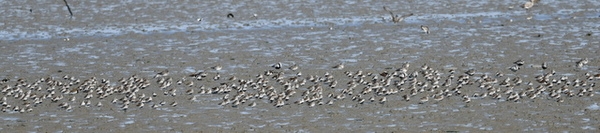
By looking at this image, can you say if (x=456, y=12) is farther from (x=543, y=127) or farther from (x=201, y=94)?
(x=543, y=127)

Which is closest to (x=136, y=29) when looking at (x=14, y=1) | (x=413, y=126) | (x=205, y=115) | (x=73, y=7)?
(x=73, y=7)

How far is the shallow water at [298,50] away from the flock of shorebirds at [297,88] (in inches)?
6.3

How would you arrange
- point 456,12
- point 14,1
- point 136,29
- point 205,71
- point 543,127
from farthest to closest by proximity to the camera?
A: 1. point 14,1
2. point 456,12
3. point 136,29
4. point 205,71
5. point 543,127

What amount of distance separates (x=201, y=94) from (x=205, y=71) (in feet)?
7.00

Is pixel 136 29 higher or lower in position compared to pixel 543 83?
lower

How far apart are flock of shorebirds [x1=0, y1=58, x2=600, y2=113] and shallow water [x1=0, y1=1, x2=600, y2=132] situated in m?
0.16

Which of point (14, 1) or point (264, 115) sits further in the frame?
point (14, 1)

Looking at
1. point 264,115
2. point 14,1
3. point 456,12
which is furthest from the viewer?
point 14,1

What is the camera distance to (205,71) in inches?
707

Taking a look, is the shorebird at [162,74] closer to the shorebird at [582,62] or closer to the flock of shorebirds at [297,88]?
the flock of shorebirds at [297,88]

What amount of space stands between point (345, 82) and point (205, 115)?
2817 mm

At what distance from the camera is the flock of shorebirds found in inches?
593

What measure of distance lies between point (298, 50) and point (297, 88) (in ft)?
12.8

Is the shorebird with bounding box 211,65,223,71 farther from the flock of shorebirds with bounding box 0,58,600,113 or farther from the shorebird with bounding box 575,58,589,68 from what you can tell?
the shorebird with bounding box 575,58,589,68
